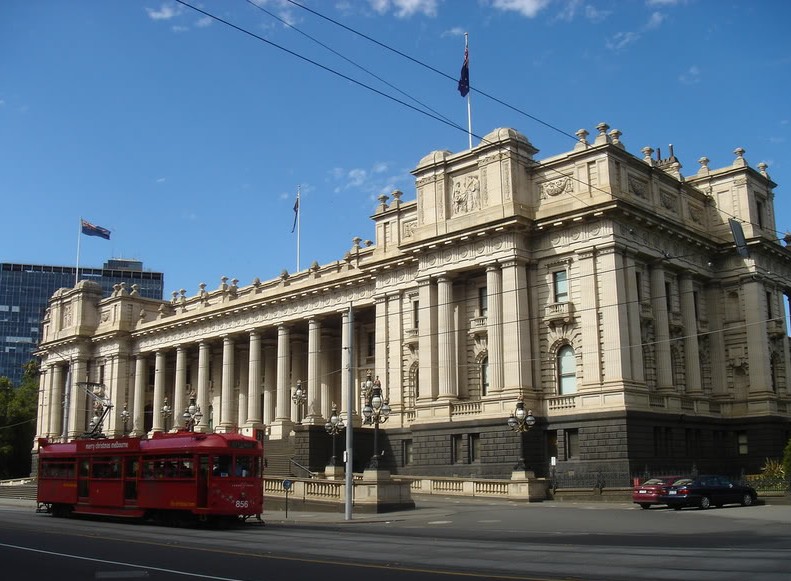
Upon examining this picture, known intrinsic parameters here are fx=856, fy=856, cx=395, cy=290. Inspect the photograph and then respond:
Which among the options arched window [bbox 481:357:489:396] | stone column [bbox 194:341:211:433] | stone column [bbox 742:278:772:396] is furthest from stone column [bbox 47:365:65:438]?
stone column [bbox 742:278:772:396]

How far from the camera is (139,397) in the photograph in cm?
8206

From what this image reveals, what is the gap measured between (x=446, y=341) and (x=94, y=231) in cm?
4912

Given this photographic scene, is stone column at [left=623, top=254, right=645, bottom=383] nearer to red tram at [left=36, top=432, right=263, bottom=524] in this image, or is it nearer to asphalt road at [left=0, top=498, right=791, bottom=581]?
asphalt road at [left=0, top=498, right=791, bottom=581]

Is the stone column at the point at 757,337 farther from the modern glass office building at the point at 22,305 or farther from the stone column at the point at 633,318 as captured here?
the modern glass office building at the point at 22,305

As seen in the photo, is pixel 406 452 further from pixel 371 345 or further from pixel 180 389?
pixel 180 389

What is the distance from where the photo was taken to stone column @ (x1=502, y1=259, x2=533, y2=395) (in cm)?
4622

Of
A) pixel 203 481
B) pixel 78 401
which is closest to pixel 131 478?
pixel 203 481

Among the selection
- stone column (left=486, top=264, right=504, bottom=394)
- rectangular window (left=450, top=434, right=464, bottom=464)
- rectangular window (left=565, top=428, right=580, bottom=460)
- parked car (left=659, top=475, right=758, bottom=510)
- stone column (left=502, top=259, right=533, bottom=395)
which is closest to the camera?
parked car (left=659, top=475, right=758, bottom=510)

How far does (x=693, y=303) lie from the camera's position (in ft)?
170

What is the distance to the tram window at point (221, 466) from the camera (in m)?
29.4

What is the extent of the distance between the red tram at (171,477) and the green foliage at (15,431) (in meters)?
58.8

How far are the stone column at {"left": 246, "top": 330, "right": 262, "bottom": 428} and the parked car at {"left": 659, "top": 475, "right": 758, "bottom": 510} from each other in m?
39.9

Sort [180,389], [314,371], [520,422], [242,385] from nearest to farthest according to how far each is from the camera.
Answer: [520,422], [314,371], [180,389], [242,385]

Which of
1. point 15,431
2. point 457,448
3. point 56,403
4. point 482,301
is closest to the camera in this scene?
point 457,448
